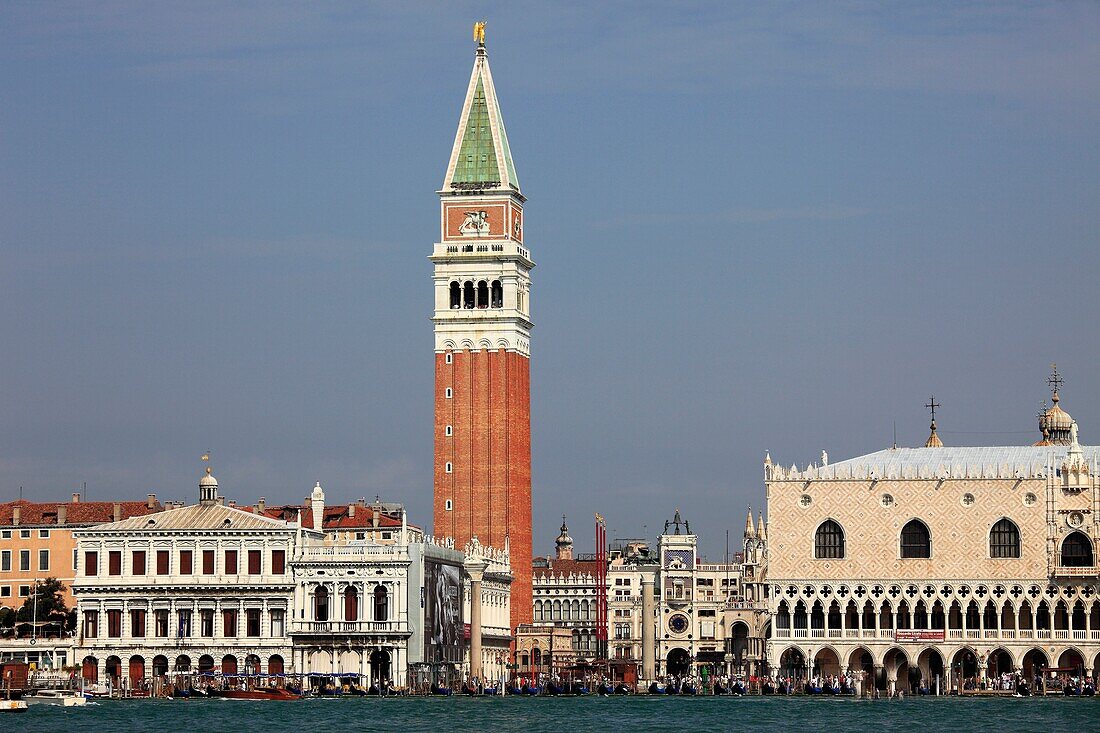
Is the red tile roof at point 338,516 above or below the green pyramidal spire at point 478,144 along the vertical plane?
below

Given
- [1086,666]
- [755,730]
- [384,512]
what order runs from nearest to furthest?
[755,730] → [1086,666] → [384,512]

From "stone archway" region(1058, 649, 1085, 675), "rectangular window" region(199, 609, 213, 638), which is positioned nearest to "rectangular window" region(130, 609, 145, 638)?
"rectangular window" region(199, 609, 213, 638)

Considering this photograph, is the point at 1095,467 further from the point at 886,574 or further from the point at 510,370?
the point at 510,370

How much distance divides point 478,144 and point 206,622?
3636 centimetres

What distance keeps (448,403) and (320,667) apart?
2427cm

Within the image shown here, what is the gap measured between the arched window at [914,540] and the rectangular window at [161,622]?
34.6 metres

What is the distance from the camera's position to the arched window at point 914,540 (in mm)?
107438

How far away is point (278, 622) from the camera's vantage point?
110062 mm

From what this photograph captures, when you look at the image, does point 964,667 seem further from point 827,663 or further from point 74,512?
point 74,512

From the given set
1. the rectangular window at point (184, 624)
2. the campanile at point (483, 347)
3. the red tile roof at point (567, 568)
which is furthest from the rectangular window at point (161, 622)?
the red tile roof at point (567, 568)

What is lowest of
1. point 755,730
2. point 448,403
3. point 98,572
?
point 755,730

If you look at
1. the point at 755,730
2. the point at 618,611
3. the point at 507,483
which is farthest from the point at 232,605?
the point at 618,611

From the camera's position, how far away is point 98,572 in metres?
111

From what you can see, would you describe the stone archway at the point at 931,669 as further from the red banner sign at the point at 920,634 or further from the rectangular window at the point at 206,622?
the rectangular window at the point at 206,622
